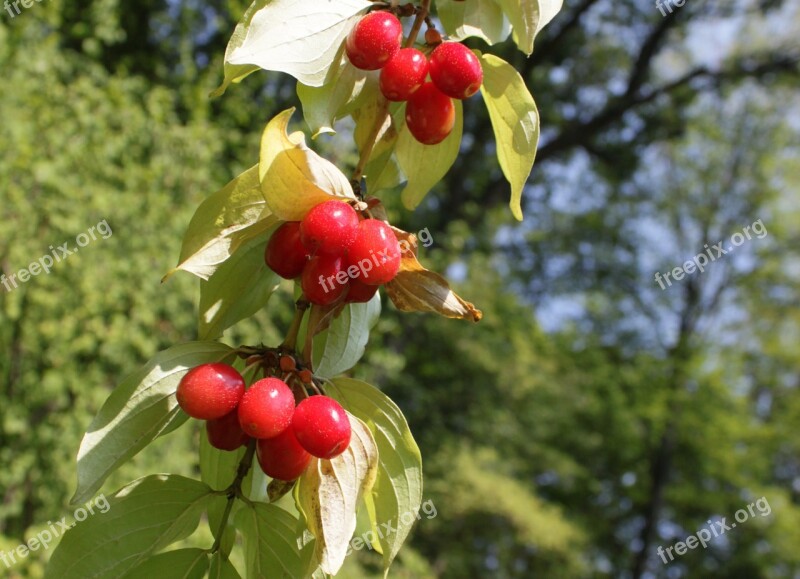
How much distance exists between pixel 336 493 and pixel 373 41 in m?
0.30

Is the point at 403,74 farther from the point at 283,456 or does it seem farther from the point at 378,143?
the point at 283,456

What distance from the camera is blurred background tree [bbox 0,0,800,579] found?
9.29 feet


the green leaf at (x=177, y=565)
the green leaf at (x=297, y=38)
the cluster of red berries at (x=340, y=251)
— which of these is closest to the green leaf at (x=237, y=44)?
the green leaf at (x=297, y=38)

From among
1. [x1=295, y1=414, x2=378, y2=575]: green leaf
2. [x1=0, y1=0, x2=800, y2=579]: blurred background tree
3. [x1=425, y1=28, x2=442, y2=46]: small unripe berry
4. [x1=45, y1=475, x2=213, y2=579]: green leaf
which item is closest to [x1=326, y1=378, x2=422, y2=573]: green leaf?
[x1=295, y1=414, x2=378, y2=575]: green leaf

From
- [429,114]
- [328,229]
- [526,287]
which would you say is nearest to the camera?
[328,229]

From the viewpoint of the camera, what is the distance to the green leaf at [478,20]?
0.58 m

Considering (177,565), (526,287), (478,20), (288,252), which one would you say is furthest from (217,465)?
(526,287)

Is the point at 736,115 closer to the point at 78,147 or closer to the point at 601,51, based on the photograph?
the point at 601,51

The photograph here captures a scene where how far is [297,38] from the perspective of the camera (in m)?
0.50

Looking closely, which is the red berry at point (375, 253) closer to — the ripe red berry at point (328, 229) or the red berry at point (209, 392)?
the ripe red berry at point (328, 229)

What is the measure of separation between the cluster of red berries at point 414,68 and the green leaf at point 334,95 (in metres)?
0.02

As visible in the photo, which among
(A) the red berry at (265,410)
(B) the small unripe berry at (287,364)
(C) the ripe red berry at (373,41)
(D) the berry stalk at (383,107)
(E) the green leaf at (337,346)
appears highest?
(C) the ripe red berry at (373,41)

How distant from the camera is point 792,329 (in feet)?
30.3

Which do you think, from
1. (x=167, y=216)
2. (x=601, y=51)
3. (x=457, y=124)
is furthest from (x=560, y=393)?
(x=457, y=124)
